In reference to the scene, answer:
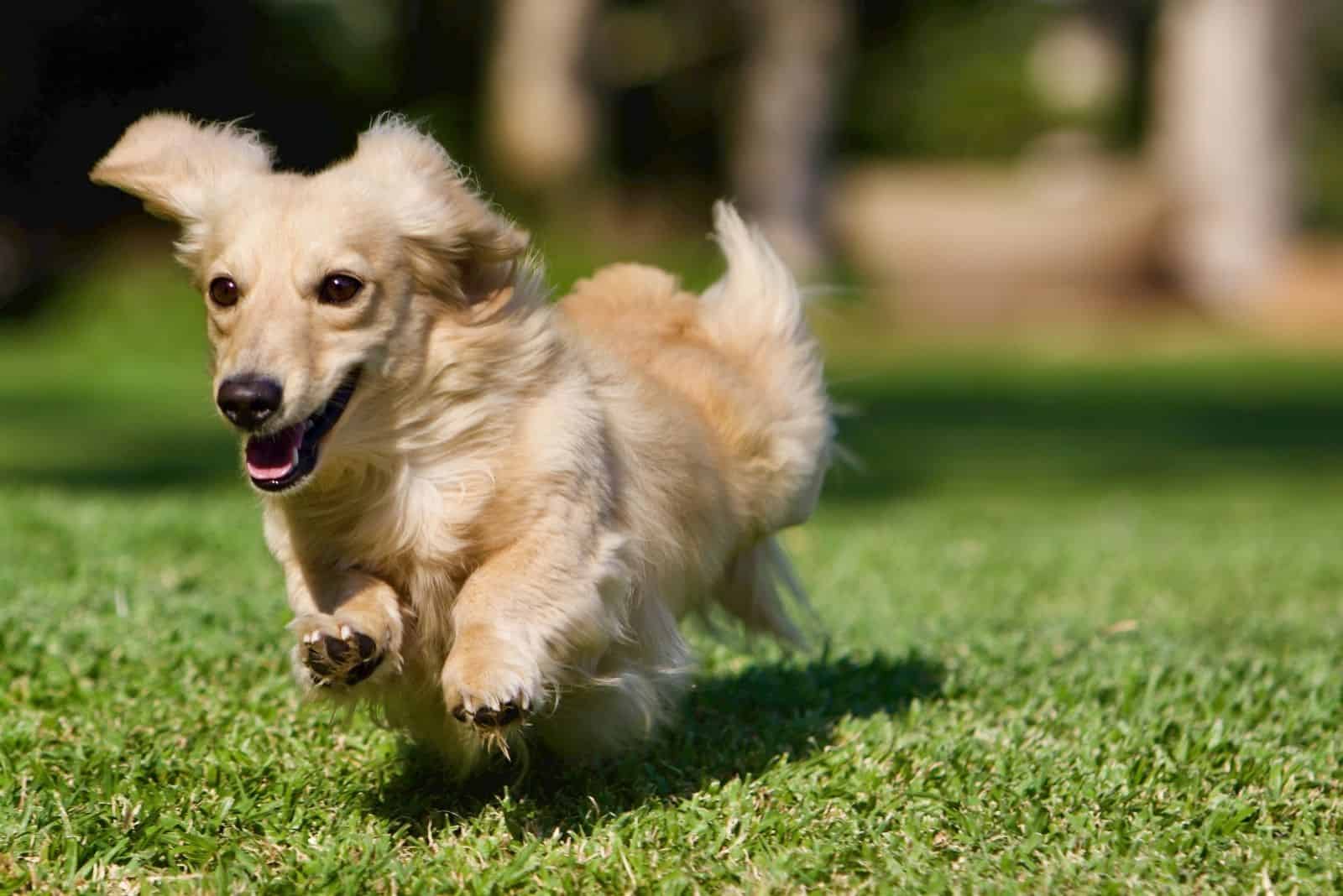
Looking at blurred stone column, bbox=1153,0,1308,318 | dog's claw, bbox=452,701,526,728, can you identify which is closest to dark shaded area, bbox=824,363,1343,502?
blurred stone column, bbox=1153,0,1308,318

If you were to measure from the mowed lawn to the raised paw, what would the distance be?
393mm

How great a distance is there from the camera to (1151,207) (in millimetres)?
32812

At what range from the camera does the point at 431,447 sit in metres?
4.39

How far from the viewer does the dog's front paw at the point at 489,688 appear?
13.2ft

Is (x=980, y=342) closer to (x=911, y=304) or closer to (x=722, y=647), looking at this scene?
(x=911, y=304)

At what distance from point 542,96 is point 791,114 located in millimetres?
3802

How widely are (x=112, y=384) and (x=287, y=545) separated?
15.8 metres

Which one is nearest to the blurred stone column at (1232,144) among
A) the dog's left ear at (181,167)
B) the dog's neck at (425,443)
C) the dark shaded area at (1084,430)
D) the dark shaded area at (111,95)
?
the dark shaded area at (1084,430)

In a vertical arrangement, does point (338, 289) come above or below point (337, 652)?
above

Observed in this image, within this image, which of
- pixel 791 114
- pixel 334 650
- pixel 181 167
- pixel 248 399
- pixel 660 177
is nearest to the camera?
pixel 248 399

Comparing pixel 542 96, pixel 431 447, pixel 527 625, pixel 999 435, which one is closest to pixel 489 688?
pixel 527 625

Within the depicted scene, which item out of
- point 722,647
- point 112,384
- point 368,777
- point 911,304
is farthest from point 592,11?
point 368,777

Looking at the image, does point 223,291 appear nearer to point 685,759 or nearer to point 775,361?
point 685,759

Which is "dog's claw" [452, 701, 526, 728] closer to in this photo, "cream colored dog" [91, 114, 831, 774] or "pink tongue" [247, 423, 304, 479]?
"cream colored dog" [91, 114, 831, 774]
